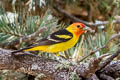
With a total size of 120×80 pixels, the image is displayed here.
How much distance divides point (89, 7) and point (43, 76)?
1.89 meters

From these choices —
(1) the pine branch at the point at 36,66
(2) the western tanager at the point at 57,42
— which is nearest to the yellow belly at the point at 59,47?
(2) the western tanager at the point at 57,42

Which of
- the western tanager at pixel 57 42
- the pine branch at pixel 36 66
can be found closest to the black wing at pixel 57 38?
the western tanager at pixel 57 42

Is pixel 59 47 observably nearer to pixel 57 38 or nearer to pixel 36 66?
pixel 57 38

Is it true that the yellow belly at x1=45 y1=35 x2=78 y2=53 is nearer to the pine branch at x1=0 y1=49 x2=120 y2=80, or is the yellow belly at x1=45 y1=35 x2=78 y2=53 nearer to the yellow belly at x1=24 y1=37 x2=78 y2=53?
the yellow belly at x1=24 y1=37 x2=78 y2=53

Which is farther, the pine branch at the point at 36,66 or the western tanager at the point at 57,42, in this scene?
the western tanager at the point at 57,42

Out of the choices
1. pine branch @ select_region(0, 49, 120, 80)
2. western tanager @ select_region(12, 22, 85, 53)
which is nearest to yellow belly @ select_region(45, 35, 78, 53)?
western tanager @ select_region(12, 22, 85, 53)

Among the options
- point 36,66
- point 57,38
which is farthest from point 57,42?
point 36,66

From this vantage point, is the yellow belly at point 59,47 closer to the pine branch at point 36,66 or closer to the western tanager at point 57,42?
the western tanager at point 57,42

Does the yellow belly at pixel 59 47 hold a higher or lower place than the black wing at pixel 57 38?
lower

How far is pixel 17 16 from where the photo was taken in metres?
1.52

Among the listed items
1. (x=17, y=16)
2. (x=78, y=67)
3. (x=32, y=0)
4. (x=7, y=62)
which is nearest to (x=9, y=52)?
(x=7, y=62)

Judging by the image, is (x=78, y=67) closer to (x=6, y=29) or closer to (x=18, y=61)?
(x=18, y=61)

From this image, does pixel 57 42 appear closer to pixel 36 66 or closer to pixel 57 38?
pixel 57 38

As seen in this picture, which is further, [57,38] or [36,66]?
[57,38]
